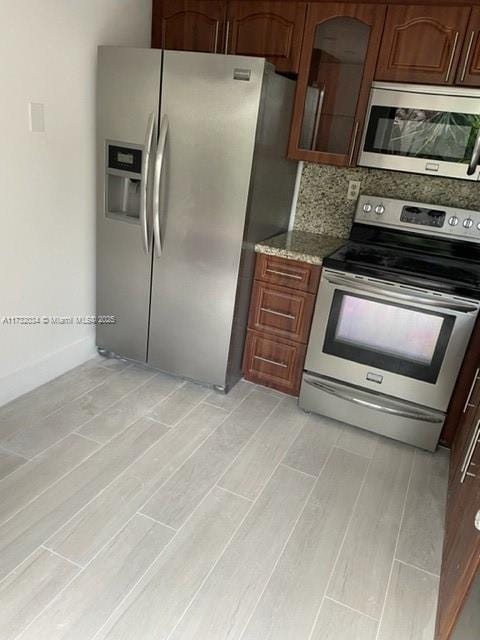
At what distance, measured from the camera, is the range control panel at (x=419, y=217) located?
252 centimetres

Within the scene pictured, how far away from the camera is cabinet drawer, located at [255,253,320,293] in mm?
2547

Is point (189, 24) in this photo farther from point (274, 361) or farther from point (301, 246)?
point (274, 361)

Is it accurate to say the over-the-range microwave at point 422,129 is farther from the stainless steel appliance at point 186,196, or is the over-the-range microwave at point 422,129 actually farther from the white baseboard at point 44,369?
the white baseboard at point 44,369

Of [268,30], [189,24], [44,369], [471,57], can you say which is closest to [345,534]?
[44,369]

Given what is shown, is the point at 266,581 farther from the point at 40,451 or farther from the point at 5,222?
the point at 5,222

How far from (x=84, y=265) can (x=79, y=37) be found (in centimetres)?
116

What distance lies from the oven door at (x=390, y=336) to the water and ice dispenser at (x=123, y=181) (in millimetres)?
1110

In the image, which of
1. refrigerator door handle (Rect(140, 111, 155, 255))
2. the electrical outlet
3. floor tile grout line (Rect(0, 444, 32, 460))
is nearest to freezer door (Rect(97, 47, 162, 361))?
refrigerator door handle (Rect(140, 111, 155, 255))

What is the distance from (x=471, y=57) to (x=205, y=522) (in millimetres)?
2329

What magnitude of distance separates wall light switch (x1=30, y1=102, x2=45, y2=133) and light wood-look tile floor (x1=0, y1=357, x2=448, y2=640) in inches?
52.5

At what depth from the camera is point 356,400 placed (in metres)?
2.52

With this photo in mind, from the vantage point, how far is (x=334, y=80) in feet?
8.27

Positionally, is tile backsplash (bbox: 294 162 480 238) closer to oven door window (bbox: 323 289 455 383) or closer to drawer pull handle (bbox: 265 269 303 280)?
drawer pull handle (bbox: 265 269 303 280)

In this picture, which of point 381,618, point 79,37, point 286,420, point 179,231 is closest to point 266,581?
point 381,618
